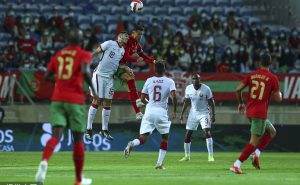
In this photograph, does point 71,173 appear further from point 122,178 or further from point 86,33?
point 86,33

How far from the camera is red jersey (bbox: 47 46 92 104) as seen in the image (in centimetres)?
1302

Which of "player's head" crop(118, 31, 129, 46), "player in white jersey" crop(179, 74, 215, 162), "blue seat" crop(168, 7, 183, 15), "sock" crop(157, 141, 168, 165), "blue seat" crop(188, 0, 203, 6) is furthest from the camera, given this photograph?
"blue seat" crop(188, 0, 203, 6)

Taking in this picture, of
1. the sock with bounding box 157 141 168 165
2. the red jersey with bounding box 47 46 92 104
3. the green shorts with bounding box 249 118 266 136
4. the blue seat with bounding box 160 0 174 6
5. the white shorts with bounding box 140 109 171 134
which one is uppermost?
the red jersey with bounding box 47 46 92 104

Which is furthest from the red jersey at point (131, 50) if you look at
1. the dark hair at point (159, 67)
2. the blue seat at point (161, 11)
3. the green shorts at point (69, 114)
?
the blue seat at point (161, 11)

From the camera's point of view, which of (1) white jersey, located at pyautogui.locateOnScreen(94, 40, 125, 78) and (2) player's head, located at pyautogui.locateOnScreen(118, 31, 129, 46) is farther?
(2) player's head, located at pyautogui.locateOnScreen(118, 31, 129, 46)

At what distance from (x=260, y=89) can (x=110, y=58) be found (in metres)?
4.88

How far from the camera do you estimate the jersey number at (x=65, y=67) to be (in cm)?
1302

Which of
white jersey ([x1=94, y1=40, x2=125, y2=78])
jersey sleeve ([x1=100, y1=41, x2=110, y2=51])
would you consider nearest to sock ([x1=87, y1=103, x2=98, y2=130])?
white jersey ([x1=94, y1=40, x2=125, y2=78])

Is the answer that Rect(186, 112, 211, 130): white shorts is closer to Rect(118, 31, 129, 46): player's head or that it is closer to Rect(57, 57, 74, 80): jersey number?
Rect(118, 31, 129, 46): player's head

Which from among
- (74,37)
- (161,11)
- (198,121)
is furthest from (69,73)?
(161,11)

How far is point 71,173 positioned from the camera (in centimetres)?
1653

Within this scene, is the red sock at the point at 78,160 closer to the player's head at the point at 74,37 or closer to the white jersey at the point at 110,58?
the player's head at the point at 74,37

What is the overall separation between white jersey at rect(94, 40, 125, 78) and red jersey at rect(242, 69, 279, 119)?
4.64 m

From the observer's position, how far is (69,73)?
42.7 ft
